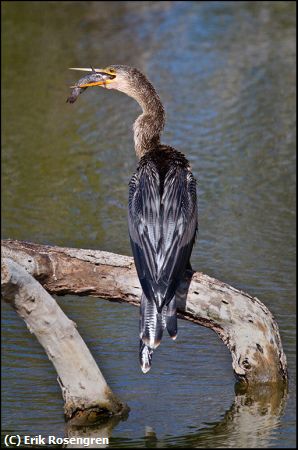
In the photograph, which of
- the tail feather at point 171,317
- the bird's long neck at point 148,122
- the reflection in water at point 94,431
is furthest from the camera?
the bird's long neck at point 148,122

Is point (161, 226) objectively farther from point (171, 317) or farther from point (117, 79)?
point (117, 79)

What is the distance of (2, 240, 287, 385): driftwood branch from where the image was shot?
20.0 ft

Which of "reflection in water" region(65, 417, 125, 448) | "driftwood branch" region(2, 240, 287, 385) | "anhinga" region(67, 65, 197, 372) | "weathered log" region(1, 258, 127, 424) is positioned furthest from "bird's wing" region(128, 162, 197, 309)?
"reflection in water" region(65, 417, 125, 448)

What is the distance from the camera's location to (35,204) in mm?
10938

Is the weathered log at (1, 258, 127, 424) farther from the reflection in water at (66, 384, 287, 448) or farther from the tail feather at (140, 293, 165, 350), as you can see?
the tail feather at (140, 293, 165, 350)

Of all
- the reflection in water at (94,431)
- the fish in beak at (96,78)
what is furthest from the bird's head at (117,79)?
the reflection in water at (94,431)

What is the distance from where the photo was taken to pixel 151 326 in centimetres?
589

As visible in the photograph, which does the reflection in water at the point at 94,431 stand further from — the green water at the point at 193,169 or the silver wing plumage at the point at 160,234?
the silver wing plumage at the point at 160,234

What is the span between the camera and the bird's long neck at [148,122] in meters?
7.12

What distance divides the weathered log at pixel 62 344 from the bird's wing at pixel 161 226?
0.53 meters

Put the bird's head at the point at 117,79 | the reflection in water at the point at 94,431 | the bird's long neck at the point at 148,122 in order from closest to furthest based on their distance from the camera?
1. the reflection in water at the point at 94,431
2. the bird's long neck at the point at 148,122
3. the bird's head at the point at 117,79

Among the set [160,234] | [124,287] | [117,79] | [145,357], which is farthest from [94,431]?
[117,79]

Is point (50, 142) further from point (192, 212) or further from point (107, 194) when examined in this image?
point (192, 212)

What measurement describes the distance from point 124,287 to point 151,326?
0.36 metres
